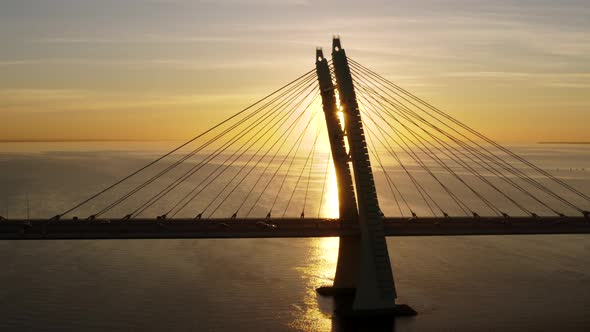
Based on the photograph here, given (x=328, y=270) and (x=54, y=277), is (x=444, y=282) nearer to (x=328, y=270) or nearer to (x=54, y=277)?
(x=328, y=270)

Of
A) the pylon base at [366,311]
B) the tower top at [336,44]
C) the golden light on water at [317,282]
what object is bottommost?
the golden light on water at [317,282]

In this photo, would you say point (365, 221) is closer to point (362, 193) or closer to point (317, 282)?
point (362, 193)

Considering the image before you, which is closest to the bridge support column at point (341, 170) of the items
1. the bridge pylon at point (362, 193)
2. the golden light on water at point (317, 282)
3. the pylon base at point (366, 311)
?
the bridge pylon at point (362, 193)

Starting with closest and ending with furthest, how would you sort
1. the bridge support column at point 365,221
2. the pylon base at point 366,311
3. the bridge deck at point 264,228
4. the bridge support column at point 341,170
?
the bridge support column at point 365,221 → the bridge deck at point 264,228 → the pylon base at point 366,311 → the bridge support column at point 341,170

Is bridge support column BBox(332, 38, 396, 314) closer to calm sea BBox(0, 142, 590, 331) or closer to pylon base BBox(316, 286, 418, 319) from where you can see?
pylon base BBox(316, 286, 418, 319)

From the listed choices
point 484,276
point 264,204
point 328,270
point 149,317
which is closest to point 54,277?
point 149,317

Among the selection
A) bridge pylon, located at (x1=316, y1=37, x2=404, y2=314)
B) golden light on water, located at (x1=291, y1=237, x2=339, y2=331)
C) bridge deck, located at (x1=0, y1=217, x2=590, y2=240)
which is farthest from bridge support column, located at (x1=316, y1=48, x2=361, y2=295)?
golden light on water, located at (x1=291, y1=237, x2=339, y2=331)

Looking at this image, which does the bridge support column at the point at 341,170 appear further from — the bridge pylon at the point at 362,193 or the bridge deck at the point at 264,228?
the bridge deck at the point at 264,228
